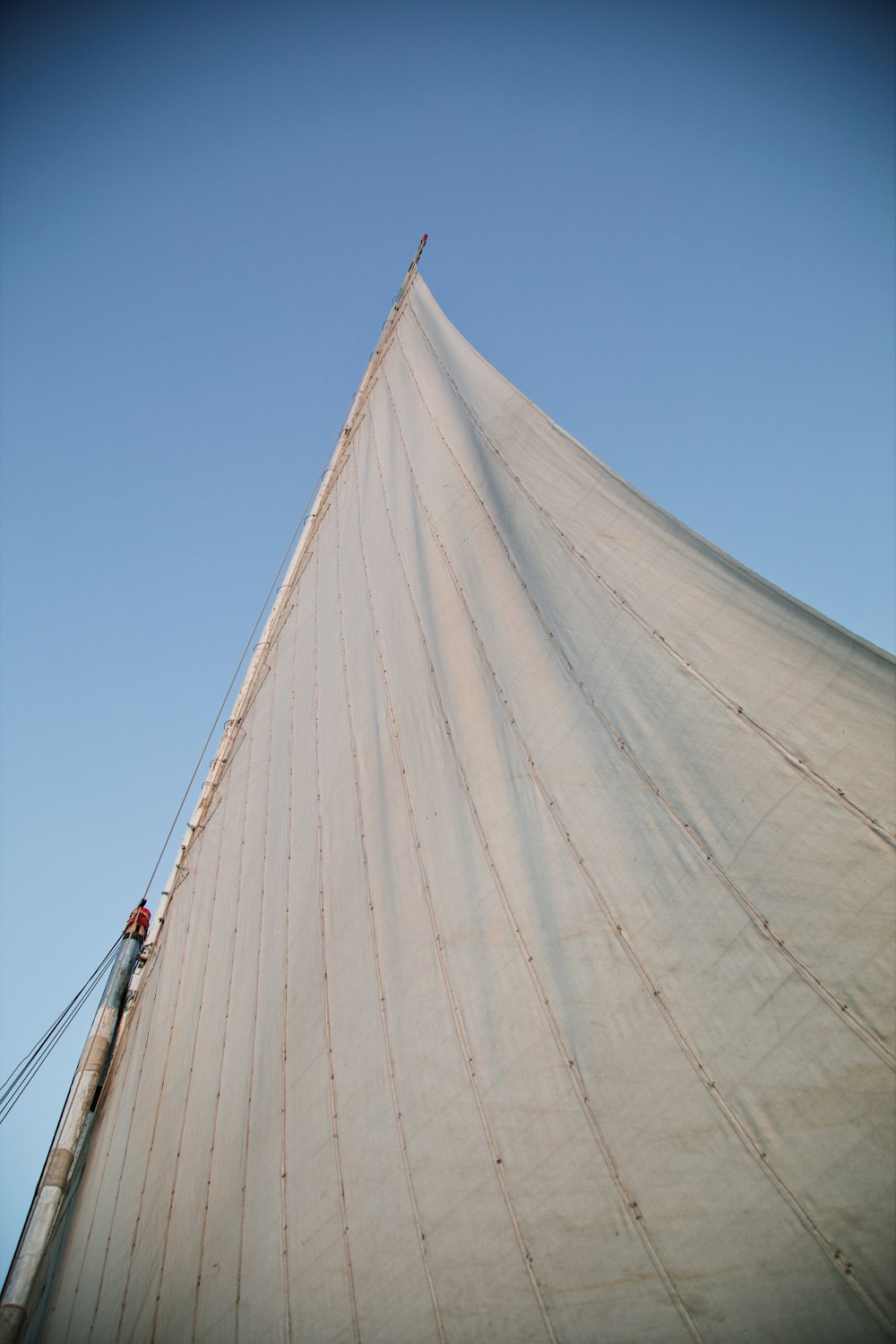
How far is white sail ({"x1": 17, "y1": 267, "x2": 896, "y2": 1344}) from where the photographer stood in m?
2.15

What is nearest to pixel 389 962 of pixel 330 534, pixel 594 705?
pixel 594 705

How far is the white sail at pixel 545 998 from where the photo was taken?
7.07ft

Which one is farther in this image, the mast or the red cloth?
the red cloth

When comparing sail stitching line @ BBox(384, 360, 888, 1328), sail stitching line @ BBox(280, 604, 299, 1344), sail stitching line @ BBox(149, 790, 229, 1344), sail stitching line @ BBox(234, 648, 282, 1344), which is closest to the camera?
sail stitching line @ BBox(384, 360, 888, 1328)

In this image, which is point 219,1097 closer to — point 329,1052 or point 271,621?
point 329,1052

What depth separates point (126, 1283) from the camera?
3799 mm

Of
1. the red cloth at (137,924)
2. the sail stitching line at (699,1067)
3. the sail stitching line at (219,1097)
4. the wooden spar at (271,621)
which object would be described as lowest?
the sail stitching line at (699,1067)

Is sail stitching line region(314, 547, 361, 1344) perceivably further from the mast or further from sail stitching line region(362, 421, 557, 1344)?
the mast

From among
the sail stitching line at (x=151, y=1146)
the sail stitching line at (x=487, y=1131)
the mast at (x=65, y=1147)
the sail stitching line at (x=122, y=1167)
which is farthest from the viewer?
the mast at (x=65, y=1147)

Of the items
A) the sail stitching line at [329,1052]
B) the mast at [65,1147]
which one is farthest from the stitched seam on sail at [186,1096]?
the sail stitching line at [329,1052]

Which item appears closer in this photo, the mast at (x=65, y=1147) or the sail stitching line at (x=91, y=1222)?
the sail stitching line at (x=91, y=1222)

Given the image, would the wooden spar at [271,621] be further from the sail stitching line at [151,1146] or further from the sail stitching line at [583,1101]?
the sail stitching line at [583,1101]

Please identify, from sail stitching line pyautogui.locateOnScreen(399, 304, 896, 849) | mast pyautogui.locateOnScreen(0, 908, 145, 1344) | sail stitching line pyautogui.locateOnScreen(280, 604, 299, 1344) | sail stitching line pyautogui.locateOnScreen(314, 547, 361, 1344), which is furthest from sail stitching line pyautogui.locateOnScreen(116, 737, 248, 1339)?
sail stitching line pyautogui.locateOnScreen(399, 304, 896, 849)

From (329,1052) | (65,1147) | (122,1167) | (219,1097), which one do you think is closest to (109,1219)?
(122,1167)
